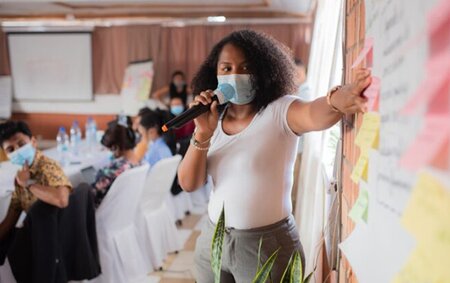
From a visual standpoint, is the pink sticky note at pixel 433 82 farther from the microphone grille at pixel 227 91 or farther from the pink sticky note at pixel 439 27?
the microphone grille at pixel 227 91

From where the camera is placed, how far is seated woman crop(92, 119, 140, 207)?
2734 millimetres

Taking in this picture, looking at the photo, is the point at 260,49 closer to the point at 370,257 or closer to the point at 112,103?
the point at 370,257

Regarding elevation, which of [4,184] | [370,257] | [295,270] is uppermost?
[370,257]

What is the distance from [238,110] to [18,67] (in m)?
6.63

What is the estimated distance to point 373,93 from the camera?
2.59 ft

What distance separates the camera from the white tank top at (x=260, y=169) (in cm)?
119

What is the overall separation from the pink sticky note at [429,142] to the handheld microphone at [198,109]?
675mm

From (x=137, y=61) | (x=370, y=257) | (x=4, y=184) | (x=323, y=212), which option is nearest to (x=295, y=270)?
(x=370, y=257)

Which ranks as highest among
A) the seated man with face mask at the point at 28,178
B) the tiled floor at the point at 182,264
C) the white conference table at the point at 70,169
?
the seated man with face mask at the point at 28,178

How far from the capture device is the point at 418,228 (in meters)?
0.54

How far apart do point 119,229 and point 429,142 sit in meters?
2.47

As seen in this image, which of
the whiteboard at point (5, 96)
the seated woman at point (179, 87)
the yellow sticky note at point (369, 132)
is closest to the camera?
the yellow sticky note at point (369, 132)

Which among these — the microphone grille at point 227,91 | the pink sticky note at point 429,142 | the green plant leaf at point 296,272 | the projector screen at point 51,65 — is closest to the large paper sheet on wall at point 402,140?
the pink sticky note at point 429,142

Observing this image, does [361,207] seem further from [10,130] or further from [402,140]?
[10,130]
